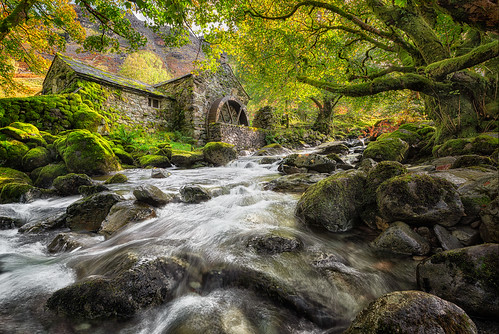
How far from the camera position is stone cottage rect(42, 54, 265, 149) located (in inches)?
473

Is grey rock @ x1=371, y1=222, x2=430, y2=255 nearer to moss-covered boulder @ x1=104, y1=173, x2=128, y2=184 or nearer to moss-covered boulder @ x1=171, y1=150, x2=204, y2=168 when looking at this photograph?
moss-covered boulder @ x1=104, y1=173, x2=128, y2=184

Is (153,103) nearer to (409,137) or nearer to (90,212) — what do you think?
(90,212)

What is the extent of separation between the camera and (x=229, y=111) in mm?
17297

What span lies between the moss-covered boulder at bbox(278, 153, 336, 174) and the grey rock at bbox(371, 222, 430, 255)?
4.32 meters

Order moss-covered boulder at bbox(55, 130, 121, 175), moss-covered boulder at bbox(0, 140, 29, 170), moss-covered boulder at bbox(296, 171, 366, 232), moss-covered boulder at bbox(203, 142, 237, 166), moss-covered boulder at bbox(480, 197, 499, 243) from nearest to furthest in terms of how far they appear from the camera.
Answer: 1. moss-covered boulder at bbox(480, 197, 499, 243)
2. moss-covered boulder at bbox(296, 171, 366, 232)
3. moss-covered boulder at bbox(0, 140, 29, 170)
4. moss-covered boulder at bbox(55, 130, 121, 175)
5. moss-covered boulder at bbox(203, 142, 237, 166)

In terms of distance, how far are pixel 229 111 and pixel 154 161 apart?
31.7 feet

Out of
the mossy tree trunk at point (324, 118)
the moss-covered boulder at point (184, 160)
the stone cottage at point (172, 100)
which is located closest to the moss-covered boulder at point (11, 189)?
the moss-covered boulder at point (184, 160)

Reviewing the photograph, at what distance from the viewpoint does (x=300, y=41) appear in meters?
7.44

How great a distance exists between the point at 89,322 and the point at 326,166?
651 cm

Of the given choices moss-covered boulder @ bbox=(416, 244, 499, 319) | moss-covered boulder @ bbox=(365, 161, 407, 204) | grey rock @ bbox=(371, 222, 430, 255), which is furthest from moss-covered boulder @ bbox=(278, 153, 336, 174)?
moss-covered boulder @ bbox=(416, 244, 499, 319)

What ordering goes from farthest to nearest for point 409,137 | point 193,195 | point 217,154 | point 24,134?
1. point 217,154
2. point 409,137
3. point 24,134
4. point 193,195

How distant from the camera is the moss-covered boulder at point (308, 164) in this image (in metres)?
6.75

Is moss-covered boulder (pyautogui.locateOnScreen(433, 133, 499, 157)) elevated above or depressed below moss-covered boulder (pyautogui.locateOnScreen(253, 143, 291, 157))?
above

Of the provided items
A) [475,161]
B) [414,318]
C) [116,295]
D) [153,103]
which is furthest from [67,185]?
[153,103]
